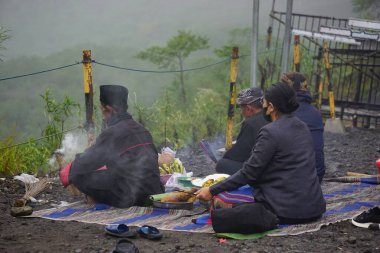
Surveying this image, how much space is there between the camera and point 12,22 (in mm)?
71938

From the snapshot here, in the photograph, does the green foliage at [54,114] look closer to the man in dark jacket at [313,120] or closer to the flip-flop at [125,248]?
the man in dark jacket at [313,120]

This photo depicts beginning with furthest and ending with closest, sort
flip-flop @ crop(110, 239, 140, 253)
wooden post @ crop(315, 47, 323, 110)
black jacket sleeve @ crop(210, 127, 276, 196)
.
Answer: wooden post @ crop(315, 47, 323, 110) → black jacket sleeve @ crop(210, 127, 276, 196) → flip-flop @ crop(110, 239, 140, 253)

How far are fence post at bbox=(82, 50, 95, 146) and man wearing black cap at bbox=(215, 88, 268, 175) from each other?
1.89 meters

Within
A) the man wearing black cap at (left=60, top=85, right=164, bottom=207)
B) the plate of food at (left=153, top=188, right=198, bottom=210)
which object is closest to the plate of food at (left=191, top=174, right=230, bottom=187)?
the plate of food at (left=153, top=188, right=198, bottom=210)

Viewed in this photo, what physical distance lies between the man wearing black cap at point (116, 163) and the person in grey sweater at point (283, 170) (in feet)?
3.89

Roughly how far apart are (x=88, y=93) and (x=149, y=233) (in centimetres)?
286

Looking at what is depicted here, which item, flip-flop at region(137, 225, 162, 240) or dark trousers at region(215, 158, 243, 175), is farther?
dark trousers at region(215, 158, 243, 175)

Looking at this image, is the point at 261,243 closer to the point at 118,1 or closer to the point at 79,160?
the point at 79,160

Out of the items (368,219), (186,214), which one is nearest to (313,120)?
(368,219)

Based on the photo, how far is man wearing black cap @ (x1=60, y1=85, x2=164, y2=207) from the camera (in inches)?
200

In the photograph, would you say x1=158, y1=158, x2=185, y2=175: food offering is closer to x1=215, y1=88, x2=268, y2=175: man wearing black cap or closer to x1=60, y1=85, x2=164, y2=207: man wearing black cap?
x1=215, y1=88, x2=268, y2=175: man wearing black cap

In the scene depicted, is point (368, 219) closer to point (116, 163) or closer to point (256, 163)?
point (256, 163)

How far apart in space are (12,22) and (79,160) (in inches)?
2893

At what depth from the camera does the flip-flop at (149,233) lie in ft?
13.0
